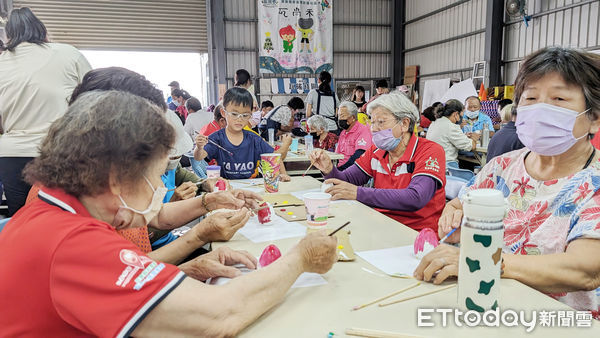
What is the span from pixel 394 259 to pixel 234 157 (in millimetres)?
2289

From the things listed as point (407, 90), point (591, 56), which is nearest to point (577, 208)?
point (591, 56)

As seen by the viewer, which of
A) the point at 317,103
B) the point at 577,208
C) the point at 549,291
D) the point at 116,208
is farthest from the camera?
the point at 317,103

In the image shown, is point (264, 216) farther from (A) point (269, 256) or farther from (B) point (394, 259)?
(B) point (394, 259)

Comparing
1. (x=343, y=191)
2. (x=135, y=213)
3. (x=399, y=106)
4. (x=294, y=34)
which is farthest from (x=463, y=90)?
(x=135, y=213)

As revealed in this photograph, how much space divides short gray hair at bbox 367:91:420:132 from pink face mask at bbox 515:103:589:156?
988 millimetres

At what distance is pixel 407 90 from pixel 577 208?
11.3 m

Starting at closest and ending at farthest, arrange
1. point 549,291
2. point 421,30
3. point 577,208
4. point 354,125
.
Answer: point 549,291 → point 577,208 → point 354,125 → point 421,30

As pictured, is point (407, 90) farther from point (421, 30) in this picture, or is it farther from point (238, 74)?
point (238, 74)

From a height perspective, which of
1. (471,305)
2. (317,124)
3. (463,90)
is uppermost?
(463,90)

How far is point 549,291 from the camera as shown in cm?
122

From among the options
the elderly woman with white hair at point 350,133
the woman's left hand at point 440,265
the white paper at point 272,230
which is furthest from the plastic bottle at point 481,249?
the elderly woman with white hair at point 350,133

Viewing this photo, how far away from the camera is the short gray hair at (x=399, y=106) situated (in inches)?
97.1

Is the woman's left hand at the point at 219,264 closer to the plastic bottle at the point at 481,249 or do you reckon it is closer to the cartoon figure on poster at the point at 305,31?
the plastic bottle at the point at 481,249

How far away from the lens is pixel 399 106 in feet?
8.14
